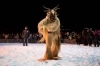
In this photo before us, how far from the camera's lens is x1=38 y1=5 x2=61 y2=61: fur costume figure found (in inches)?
467

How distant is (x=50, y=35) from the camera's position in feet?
39.4

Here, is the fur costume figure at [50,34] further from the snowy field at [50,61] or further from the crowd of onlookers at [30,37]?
the crowd of onlookers at [30,37]

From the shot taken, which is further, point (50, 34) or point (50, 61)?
point (50, 34)

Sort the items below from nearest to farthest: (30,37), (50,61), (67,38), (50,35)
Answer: (50,61) < (50,35) < (67,38) < (30,37)

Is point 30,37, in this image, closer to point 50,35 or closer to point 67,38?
point 67,38

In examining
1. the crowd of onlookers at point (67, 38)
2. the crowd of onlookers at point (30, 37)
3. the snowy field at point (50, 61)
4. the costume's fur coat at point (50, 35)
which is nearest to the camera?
the snowy field at point (50, 61)

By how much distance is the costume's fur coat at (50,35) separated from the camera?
38.9 ft

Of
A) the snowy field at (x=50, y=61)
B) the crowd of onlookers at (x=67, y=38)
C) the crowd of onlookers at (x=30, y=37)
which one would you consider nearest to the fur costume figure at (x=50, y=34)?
the snowy field at (x=50, y=61)

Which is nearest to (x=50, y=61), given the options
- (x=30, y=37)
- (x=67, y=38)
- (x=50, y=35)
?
(x=50, y=35)

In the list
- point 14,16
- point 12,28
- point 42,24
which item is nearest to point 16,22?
point 14,16

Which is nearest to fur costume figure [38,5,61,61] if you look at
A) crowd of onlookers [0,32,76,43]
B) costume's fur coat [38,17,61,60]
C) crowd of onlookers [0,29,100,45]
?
costume's fur coat [38,17,61,60]

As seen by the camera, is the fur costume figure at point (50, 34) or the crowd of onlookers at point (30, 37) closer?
the fur costume figure at point (50, 34)

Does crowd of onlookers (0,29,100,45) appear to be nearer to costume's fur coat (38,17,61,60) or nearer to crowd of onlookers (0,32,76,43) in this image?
crowd of onlookers (0,32,76,43)

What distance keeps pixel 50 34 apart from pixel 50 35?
0.05m
